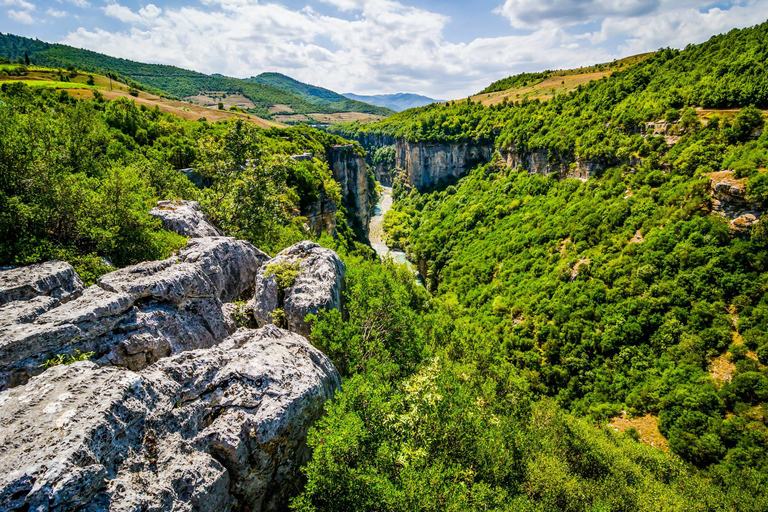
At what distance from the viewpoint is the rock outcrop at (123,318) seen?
8.94 m

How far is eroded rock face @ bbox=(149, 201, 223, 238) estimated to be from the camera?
19391 mm

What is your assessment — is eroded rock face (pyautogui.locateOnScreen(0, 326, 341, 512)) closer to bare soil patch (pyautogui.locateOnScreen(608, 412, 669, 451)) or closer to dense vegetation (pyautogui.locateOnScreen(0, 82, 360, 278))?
dense vegetation (pyautogui.locateOnScreen(0, 82, 360, 278))

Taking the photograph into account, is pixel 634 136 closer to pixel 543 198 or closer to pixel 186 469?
pixel 543 198

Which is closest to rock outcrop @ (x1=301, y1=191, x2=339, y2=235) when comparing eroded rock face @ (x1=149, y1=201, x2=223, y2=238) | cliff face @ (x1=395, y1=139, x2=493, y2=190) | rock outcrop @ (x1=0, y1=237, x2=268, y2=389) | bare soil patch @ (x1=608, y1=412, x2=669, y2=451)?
eroded rock face @ (x1=149, y1=201, x2=223, y2=238)

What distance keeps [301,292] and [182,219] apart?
9925 millimetres

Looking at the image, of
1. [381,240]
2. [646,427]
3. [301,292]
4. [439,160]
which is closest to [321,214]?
[301,292]

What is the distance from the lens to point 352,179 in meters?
86.7

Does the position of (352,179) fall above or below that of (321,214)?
above

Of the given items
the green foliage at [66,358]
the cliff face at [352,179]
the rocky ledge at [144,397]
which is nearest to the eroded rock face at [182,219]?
the rocky ledge at [144,397]

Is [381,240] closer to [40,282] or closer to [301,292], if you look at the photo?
[301,292]

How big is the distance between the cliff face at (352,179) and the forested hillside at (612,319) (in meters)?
27.5

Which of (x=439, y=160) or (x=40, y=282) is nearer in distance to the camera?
(x=40, y=282)

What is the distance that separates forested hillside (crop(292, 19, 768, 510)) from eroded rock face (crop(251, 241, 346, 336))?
16.8 feet

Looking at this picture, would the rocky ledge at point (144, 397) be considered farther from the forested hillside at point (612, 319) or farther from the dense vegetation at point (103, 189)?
the dense vegetation at point (103, 189)
